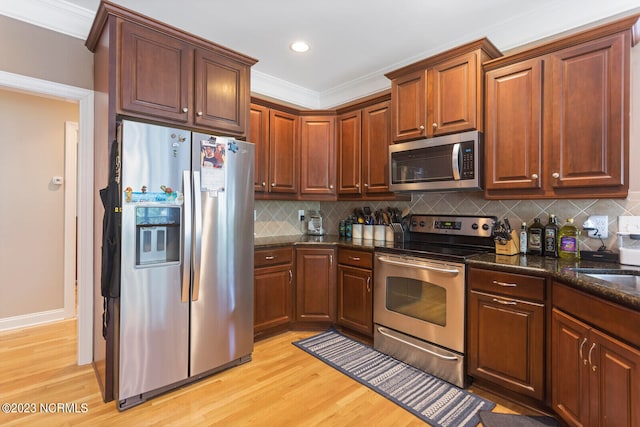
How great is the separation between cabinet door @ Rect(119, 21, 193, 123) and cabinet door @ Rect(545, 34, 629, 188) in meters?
2.53

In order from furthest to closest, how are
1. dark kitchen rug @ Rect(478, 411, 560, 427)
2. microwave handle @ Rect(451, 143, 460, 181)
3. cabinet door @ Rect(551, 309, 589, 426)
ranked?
microwave handle @ Rect(451, 143, 460, 181) → dark kitchen rug @ Rect(478, 411, 560, 427) → cabinet door @ Rect(551, 309, 589, 426)

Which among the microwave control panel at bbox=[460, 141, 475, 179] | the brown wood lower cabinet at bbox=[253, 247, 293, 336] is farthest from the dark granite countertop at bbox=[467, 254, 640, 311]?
the brown wood lower cabinet at bbox=[253, 247, 293, 336]

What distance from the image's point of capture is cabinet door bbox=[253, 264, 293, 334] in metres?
2.98

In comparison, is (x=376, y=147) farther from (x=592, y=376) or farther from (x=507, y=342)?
(x=592, y=376)

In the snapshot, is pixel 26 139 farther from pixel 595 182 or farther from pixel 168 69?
pixel 595 182

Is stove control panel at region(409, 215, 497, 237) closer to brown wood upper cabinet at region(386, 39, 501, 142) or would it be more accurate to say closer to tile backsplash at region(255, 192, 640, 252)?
tile backsplash at region(255, 192, 640, 252)

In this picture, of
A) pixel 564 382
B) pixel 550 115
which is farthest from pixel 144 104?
pixel 564 382

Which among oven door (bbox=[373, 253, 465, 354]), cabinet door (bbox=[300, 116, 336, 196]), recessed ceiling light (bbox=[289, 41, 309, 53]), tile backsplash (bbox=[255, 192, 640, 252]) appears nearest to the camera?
tile backsplash (bbox=[255, 192, 640, 252])

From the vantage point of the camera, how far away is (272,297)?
10.1 feet

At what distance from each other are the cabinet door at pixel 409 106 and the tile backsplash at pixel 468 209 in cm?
68

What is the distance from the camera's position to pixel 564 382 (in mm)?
1745

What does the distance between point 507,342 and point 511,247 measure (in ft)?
2.32

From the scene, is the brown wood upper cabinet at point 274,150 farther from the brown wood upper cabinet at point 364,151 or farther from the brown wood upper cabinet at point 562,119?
the brown wood upper cabinet at point 562,119

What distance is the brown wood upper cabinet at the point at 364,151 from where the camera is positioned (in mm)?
3246
